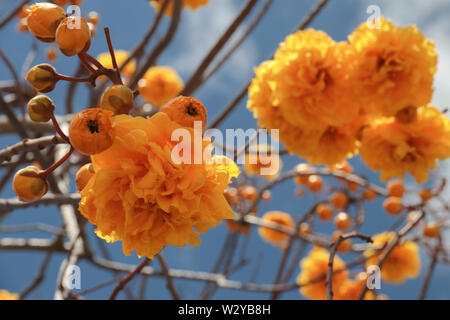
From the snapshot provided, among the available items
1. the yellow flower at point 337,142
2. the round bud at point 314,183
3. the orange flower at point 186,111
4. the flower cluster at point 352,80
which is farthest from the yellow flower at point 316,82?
the round bud at point 314,183

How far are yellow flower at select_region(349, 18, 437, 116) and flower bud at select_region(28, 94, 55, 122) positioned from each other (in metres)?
1.22

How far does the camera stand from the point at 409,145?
1.91 m

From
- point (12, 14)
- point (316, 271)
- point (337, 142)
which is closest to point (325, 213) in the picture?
point (316, 271)

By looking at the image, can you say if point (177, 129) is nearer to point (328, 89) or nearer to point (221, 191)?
point (221, 191)

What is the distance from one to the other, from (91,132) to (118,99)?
10 cm

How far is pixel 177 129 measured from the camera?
0.88 meters

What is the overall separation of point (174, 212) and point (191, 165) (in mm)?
109

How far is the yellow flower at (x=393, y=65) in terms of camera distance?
1.69m

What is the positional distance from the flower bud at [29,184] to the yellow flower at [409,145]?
56.3 inches

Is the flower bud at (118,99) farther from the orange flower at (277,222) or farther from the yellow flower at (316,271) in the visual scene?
the orange flower at (277,222)

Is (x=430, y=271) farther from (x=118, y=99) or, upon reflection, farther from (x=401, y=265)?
(x=118, y=99)
